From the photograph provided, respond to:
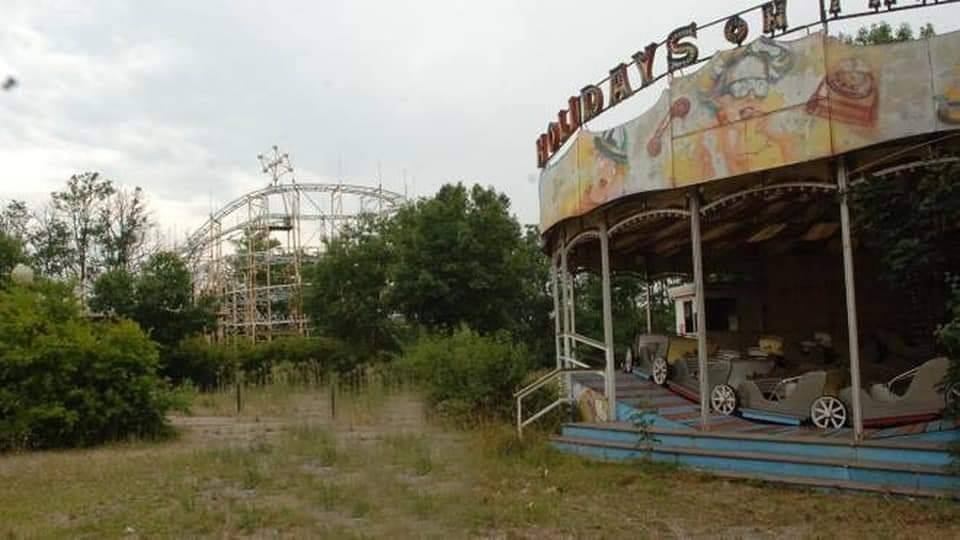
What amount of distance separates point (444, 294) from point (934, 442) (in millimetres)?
22965

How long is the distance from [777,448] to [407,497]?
445 centimetres

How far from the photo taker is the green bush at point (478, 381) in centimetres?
1627

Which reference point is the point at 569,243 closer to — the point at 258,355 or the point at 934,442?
the point at 934,442

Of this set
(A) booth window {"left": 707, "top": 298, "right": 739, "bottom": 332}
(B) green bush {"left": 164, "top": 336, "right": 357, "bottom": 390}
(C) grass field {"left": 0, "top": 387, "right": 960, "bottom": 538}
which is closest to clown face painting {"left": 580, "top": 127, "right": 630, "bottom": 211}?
(C) grass field {"left": 0, "top": 387, "right": 960, "bottom": 538}

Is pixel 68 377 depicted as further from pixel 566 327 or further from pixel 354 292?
pixel 354 292

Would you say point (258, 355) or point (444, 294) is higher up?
point (444, 294)

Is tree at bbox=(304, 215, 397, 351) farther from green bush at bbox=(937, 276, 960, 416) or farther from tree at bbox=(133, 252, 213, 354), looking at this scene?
green bush at bbox=(937, 276, 960, 416)

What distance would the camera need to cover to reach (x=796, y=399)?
37.3ft

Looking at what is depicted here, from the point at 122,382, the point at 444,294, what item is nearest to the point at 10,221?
the point at 444,294

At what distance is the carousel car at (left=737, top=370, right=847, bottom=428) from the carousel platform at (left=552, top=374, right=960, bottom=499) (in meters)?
0.23

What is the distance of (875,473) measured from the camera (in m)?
9.03

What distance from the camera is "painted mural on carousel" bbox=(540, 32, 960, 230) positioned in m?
9.48

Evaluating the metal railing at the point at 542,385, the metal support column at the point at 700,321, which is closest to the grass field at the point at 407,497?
the metal railing at the point at 542,385

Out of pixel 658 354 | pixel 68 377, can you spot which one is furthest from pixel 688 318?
pixel 68 377
